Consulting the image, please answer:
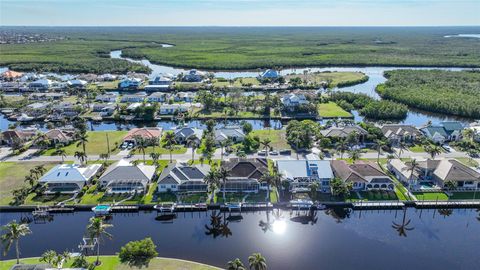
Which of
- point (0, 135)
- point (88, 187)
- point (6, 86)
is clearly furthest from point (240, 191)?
point (6, 86)

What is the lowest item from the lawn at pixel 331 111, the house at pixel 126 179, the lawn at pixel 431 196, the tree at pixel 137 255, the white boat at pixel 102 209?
the lawn at pixel 431 196

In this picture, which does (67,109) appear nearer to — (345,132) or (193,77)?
(193,77)

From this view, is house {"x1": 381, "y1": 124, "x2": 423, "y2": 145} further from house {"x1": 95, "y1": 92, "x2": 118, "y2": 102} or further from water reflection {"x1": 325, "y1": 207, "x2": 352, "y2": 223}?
house {"x1": 95, "y1": 92, "x2": 118, "y2": 102}

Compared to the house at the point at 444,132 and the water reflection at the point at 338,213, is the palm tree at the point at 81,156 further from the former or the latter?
the house at the point at 444,132

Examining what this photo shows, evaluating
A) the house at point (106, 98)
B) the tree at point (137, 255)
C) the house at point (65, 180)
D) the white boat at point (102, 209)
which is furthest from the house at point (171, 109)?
the tree at point (137, 255)

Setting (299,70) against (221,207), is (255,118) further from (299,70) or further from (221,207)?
(299,70)

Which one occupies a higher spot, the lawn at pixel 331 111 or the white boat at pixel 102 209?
the lawn at pixel 331 111
